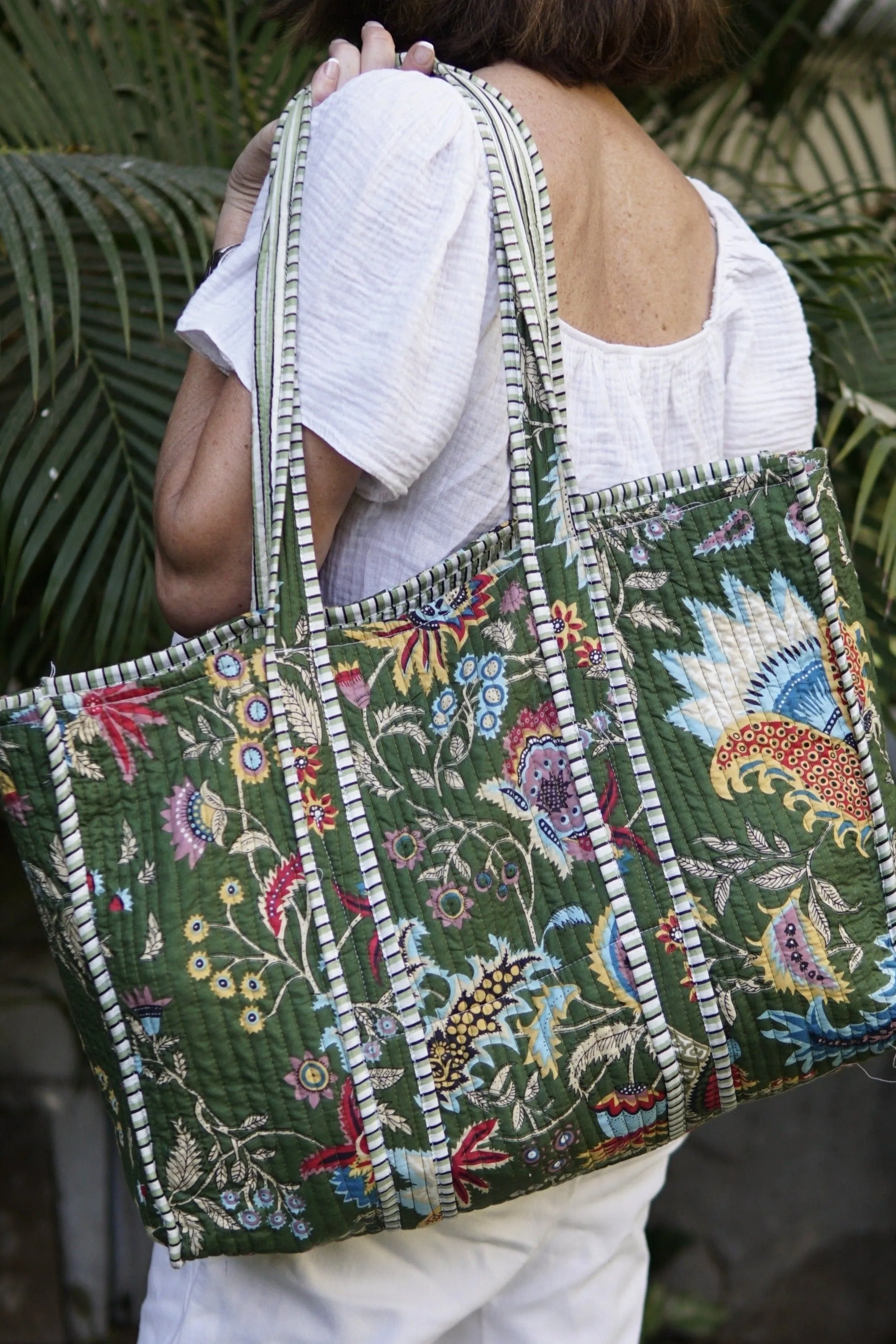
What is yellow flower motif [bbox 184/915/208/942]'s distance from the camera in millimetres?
810

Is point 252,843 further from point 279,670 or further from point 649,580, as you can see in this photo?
point 649,580

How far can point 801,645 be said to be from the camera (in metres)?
0.90

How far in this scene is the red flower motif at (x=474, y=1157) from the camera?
2.83 feet

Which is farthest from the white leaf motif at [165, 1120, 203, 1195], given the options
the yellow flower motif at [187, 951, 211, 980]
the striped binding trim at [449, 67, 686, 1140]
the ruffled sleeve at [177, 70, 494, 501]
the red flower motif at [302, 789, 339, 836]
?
the ruffled sleeve at [177, 70, 494, 501]

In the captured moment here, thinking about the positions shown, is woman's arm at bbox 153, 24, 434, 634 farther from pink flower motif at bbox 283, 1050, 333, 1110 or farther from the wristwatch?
pink flower motif at bbox 283, 1050, 333, 1110

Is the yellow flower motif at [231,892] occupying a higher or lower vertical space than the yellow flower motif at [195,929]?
higher

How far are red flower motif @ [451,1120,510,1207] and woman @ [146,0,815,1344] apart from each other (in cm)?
16

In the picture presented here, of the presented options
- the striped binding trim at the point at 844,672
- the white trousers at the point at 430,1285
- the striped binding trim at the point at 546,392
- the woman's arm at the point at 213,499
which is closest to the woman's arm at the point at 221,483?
the woman's arm at the point at 213,499

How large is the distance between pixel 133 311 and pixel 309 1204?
108 cm

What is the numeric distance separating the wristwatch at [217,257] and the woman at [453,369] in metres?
0.02

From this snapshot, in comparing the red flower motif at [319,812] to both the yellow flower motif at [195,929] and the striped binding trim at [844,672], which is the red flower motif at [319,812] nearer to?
the yellow flower motif at [195,929]

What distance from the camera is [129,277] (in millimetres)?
1549

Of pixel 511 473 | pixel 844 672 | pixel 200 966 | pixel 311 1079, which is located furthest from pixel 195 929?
pixel 844 672

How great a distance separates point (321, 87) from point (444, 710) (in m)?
0.45
